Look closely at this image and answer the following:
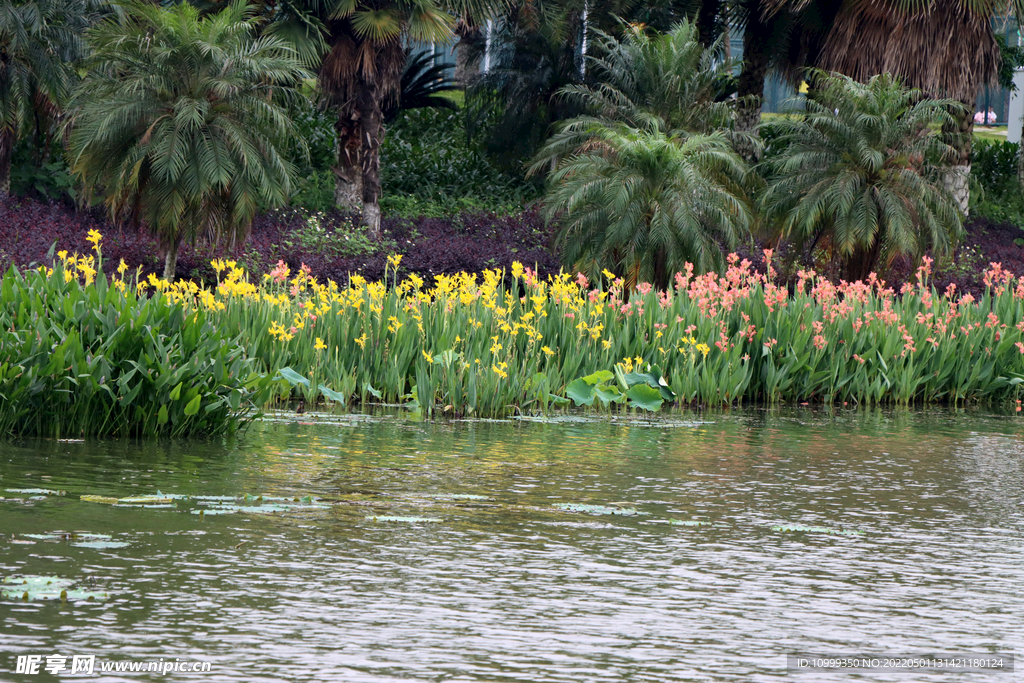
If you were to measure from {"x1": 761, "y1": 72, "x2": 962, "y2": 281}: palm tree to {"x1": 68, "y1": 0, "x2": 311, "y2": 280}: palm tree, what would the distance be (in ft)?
23.4

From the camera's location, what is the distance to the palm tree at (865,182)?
1748 centimetres

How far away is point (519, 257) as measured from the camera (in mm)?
22859

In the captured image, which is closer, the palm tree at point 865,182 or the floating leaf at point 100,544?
the floating leaf at point 100,544

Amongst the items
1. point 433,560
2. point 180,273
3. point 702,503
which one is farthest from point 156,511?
point 180,273

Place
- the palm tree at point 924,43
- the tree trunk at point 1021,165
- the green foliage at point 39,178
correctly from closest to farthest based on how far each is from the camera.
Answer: the palm tree at point 924,43, the green foliage at point 39,178, the tree trunk at point 1021,165

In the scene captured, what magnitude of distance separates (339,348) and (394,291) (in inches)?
35.1

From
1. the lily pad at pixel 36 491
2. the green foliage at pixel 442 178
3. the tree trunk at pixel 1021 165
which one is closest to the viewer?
the lily pad at pixel 36 491

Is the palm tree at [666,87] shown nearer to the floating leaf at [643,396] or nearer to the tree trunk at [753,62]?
the tree trunk at [753,62]

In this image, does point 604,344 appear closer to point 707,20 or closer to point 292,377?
point 292,377

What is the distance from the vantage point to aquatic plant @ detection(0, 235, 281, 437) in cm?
730

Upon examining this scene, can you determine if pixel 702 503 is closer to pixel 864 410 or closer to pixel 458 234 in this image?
pixel 864 410

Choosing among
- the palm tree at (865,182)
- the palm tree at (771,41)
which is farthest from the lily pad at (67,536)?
the palm tree at (771,41)

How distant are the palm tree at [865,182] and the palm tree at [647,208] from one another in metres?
1.41

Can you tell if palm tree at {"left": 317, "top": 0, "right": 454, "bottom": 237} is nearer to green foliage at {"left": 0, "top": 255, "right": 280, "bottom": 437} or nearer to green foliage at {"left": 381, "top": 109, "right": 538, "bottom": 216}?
green foliage at {"left": 381, "top": 109, "right": 538, "bottom": 216}
